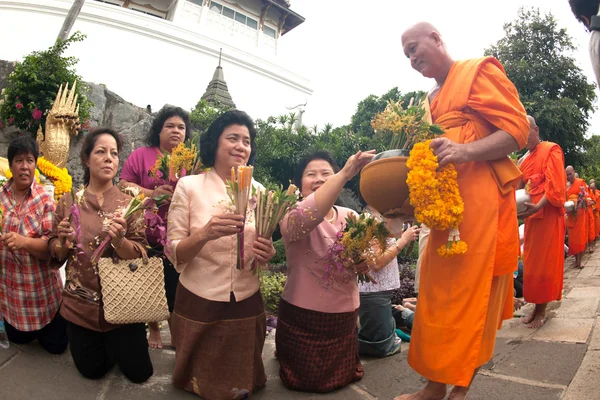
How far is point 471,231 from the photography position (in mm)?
2068

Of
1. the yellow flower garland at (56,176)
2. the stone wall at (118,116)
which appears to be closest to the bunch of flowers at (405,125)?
the yellow flower garland at (56,176)

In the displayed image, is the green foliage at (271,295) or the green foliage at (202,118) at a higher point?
the green foliage at (202,118)

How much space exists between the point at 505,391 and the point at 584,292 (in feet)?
12.8

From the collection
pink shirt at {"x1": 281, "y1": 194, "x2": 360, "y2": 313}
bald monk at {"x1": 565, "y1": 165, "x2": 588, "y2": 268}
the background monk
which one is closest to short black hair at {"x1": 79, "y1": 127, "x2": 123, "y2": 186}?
pink shirt at {"x1": 281, "y1": 194, "x2": 360, "y2": 313}

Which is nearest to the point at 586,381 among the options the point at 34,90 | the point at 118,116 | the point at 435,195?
the point at 435,195

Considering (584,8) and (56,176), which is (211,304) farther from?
(56,176)

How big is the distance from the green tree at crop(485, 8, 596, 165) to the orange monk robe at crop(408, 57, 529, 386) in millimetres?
14677

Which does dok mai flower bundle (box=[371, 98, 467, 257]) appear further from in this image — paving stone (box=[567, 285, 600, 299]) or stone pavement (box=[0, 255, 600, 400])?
paving stone (box=[567, 285, 600, 299])

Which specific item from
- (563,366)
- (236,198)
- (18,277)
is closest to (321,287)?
(236,198)

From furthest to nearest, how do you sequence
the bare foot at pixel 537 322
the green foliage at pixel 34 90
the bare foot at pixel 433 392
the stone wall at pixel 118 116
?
the stone wall at pixel 118 116, the green foliage at pixel 34 90, the bare foot at pixel 537 322, the bare foot at pixel 433 392

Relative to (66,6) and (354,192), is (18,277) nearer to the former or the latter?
(354,192)

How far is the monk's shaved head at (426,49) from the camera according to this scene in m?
2.24

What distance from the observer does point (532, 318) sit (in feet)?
13.5

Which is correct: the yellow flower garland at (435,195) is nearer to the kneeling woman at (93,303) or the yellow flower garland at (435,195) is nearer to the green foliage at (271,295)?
the kneeling woman at (93,303)
